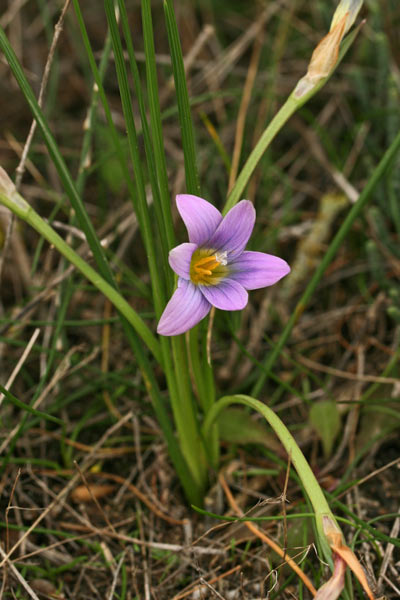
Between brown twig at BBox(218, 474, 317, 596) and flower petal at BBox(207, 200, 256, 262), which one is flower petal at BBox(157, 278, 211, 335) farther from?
brown twig at BBox(218, 474, 317, 596)

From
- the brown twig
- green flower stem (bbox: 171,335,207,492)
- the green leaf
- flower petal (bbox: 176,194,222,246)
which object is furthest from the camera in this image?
the green leaf

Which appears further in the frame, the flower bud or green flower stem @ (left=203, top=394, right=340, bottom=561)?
the flower bud

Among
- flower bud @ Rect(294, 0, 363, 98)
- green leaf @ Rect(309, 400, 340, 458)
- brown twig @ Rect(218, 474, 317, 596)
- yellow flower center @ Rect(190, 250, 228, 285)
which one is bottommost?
brown twig @ Rect(218, 474, 317, 596)

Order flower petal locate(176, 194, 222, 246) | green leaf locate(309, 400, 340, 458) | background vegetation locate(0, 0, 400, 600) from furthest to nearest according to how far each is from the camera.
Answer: green leaf locate(309, 400, 340, 458)
background vegetation locate(0, 0, 400, 600)
flower petal locate(176, 194, 222, 246)

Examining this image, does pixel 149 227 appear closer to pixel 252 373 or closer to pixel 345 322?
pixel 252 373

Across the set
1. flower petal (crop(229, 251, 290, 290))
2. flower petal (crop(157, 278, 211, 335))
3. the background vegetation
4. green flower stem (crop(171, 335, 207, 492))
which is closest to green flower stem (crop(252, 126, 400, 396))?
the background vegetation

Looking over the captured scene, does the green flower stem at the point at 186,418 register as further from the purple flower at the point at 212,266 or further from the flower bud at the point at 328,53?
the flower bud at the point at 328,53

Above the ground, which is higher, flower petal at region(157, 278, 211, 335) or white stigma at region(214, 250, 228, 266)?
white stigma at region(214, 250, 228, 266)

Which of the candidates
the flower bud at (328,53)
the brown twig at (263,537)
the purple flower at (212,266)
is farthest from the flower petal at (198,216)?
the brown twig at (263,537)
